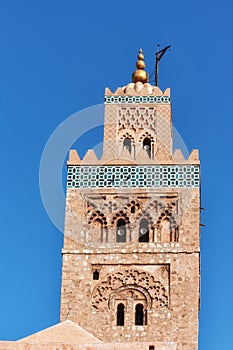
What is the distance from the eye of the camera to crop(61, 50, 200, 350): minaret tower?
65.3 feet

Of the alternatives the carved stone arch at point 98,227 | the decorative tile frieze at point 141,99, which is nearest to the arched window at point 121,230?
the carved stone arch at point 98,227

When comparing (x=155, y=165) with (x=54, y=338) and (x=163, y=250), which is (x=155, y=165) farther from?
(x=54, y=338)

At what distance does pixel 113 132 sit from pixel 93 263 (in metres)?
3.47

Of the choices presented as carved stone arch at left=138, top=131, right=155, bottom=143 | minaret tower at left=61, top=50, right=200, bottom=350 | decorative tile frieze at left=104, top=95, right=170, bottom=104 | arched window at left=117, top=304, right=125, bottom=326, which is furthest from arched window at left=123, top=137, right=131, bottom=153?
arched window at left=117, top=304, right=125, bottom=326

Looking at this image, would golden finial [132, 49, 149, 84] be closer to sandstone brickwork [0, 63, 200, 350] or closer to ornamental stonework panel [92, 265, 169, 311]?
sandstone brickwork [0, 63, 200, 350]

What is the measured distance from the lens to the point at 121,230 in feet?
68.6

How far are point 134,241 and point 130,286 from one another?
1026 mm

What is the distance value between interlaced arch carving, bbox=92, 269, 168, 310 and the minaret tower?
0.8 inches

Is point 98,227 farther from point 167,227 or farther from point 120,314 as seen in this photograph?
point 120,314

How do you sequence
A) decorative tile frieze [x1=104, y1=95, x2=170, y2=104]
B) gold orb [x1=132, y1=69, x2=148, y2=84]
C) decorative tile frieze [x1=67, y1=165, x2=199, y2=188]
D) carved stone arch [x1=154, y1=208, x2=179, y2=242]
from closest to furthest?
carved stone arch [x1=154, y1=208, x2=179, y2=242]
decorative tile frieze [x1=67, y1=165, x2=199, y2=188]
decorative tile frieze [x1=104, y1=95, x2=170, y2=104]
gold orb [x1=132, y1=69, x2=148, y2=84]

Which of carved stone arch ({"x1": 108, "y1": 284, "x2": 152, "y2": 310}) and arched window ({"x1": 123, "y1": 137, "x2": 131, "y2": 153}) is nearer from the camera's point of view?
carved stone arch ({"x1": 108, "y1": 284, "x2": 152, "y2": 310})

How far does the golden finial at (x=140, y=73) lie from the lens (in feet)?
76.3

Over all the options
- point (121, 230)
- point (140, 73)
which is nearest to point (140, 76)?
point (140, 73)

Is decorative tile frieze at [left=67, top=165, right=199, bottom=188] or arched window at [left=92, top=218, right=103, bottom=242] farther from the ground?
decorative tile frieze at [left=67, top=165, right=199, bottom=188]
